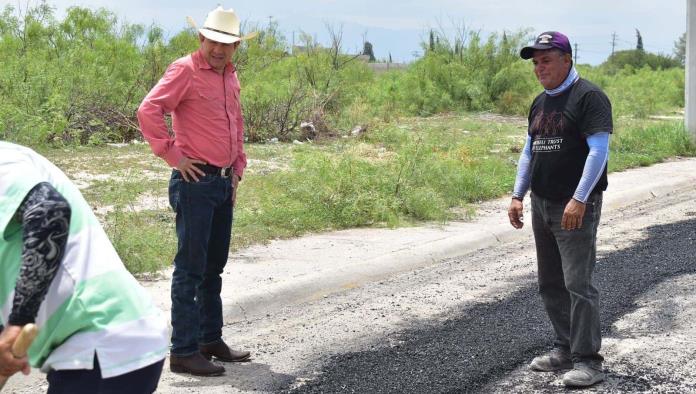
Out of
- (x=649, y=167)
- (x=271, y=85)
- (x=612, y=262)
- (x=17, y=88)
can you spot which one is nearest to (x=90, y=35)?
(x=271, y=85)

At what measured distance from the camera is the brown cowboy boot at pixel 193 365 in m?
5.94

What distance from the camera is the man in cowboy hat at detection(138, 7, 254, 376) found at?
5879mm

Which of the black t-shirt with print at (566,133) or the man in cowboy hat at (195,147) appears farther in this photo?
the man in cowboy hat at (195,147)

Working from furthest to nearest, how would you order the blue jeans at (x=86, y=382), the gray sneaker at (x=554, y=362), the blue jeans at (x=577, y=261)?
the gray sneaker at (x=554, y=362) → the blue jeans at (x=577, y=261) → the blue jeans at (x=86, y=382)

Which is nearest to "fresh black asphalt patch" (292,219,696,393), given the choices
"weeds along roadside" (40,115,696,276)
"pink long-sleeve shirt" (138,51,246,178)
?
"pink long-sleeve shirt" (138,51,246,178)

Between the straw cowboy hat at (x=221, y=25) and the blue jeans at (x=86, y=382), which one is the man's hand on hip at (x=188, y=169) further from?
the blue jeans at (x=86, y=382)

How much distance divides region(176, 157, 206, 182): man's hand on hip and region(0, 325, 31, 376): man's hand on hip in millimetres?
3200

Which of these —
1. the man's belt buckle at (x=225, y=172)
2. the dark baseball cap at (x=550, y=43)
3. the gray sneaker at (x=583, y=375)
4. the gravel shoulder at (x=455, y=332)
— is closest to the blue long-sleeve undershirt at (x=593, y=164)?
the dark baseball cap at (x=550, y=43)

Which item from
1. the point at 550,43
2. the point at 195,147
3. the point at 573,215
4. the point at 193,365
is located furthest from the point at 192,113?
the point at 573,215

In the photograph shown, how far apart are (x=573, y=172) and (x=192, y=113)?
7.42ft

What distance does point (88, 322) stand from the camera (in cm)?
282

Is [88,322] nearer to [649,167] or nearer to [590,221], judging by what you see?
[590,221]

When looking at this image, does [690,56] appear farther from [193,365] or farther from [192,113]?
[193,365]

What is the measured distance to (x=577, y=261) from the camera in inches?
225
